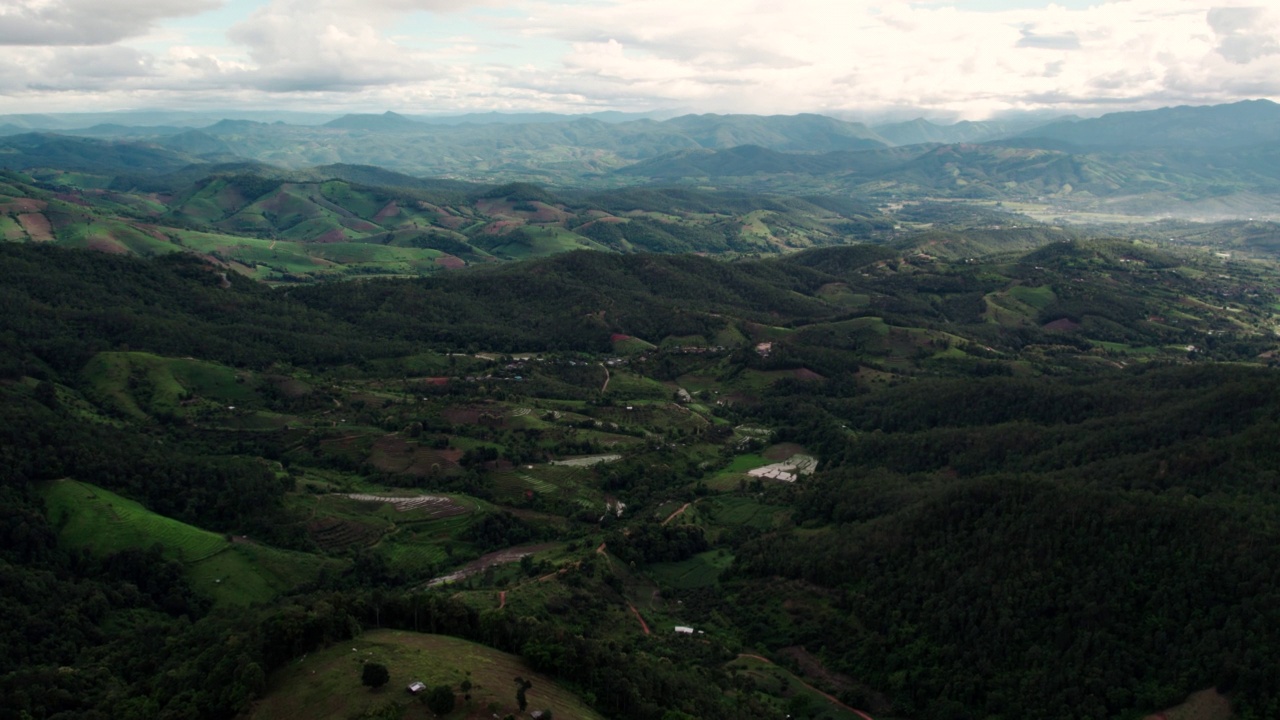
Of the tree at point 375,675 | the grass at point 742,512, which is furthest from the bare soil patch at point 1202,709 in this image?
the tree at point 375,675

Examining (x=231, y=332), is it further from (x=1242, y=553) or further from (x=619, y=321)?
(x=1242, y=553)

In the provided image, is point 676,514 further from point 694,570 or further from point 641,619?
point 641,619

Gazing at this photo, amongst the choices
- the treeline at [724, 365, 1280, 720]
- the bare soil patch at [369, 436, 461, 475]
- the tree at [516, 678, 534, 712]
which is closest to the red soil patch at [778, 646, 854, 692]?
the treeline at [724, 365, 1280, 720]

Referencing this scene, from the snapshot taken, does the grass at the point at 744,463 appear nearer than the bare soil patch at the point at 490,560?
No

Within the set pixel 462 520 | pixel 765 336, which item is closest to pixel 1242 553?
pixel 462 520

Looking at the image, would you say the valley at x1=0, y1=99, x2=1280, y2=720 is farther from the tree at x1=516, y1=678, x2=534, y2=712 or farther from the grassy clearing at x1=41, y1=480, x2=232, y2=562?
the grassy clearing at x1=41, y1=480, x2=232, y2=562

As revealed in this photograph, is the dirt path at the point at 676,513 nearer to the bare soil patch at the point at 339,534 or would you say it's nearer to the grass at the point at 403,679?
the bare soil patch at the point at 339,534
